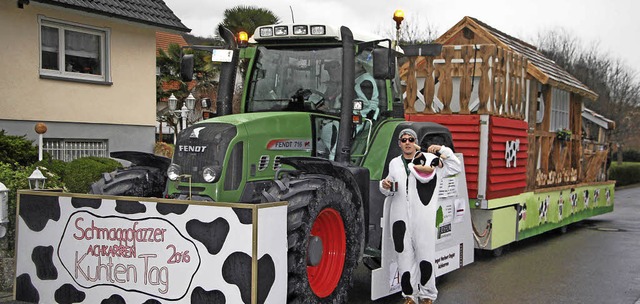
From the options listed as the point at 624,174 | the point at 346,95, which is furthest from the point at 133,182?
the point at 624,174

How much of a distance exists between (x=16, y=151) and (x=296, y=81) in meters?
5.60

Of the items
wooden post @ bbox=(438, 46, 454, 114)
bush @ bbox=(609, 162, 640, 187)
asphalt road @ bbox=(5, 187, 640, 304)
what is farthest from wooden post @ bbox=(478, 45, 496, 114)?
bush @ bbox=(609, 162, 640, 187)

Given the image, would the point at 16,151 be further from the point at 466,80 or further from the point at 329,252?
the point at 466,80

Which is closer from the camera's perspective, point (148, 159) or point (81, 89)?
point (148, 159)

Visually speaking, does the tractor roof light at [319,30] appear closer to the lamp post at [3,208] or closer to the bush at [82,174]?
the lamp post at [3,208]

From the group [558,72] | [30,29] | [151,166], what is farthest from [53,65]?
[558,72]

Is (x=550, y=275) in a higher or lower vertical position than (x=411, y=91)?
lower

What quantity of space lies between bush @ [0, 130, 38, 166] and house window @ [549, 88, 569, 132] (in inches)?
358

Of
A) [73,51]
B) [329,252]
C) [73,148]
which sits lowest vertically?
[329,252]

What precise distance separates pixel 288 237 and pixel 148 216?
1.09 metres

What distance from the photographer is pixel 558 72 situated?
14008mm

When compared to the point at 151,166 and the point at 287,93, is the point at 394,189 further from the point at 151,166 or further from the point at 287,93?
the point at 151,166

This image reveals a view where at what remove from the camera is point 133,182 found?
21.9 ft

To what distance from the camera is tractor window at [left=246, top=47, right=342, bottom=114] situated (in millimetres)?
7145
